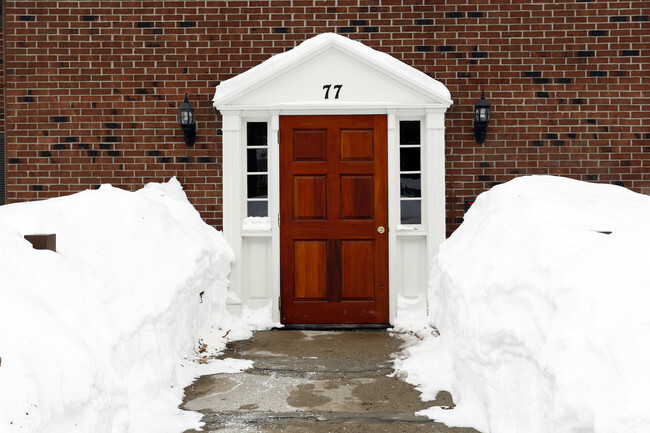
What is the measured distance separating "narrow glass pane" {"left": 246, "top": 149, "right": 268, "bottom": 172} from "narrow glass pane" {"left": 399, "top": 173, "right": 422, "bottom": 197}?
1.52 m

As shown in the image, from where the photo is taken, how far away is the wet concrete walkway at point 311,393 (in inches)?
155

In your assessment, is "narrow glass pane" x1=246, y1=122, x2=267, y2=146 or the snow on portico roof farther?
"narrow glass pane" x1=246, y1=122, x2=267, y2=146

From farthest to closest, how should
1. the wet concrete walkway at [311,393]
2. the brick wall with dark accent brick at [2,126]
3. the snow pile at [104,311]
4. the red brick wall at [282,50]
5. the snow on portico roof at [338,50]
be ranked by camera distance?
the brick wall with dark accent brick at [2,126] < the red brick wall at [282,50] < the snow on portico roof at [338,50] < the wet concrete walkway at [311,393] < the snow pile at [104,311]

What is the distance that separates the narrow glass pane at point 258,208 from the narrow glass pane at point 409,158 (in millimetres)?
1553

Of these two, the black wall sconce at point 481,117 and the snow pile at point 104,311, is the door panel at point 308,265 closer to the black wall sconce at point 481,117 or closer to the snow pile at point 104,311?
the snow pile at point 104,311

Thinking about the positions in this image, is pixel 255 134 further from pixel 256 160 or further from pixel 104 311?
pixel 104 311

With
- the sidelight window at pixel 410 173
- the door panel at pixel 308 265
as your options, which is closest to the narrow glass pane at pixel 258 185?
the door panel at pixel 308 265

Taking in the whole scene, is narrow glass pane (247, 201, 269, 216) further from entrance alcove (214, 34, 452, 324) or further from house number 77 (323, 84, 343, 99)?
house number 77 (323, 84, 343, 99)

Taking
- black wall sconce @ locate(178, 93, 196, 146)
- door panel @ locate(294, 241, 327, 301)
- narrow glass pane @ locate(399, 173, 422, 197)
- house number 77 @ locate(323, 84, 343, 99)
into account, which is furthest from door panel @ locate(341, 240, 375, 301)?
black wall sconce @ locate(178, 93, 196, 146)

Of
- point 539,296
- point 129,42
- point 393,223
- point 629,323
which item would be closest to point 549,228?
point 539,296

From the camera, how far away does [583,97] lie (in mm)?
6902

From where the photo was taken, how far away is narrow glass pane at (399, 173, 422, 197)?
6961 millimetres

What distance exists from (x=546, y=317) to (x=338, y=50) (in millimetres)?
4126

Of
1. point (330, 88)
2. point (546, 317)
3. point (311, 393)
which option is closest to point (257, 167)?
point (330, 88)
